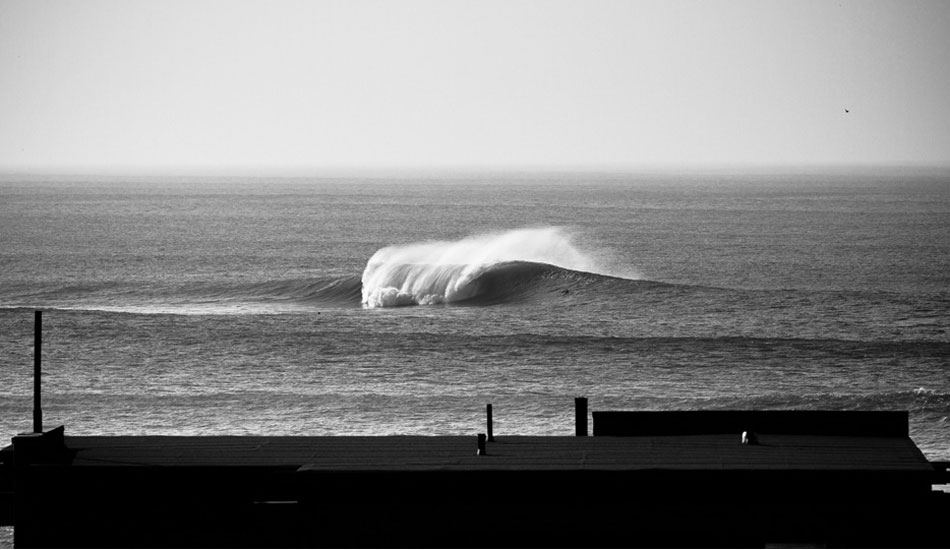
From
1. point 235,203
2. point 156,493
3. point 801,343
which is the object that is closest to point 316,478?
point 156,493

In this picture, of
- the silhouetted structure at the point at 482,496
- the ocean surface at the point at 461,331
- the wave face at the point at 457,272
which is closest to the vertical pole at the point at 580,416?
the silhouetted structure at the point at 482,496

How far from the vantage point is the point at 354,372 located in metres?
36.4

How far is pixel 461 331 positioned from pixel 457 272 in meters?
13.8

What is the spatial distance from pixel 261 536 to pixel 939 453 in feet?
51.2

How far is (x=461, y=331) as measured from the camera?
45281 mm

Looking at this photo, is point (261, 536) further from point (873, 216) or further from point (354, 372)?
point (873, 216)

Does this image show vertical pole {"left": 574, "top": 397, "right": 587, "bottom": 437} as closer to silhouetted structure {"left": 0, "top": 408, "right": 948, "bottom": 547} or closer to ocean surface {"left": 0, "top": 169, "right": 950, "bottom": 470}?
silhouetted structure {"left": 0, "top": 408, "right": 948, "bottom": 547}

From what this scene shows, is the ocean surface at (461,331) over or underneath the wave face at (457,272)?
underneath

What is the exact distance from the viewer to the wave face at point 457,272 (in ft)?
185

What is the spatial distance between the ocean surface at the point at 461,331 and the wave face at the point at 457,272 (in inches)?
6.1

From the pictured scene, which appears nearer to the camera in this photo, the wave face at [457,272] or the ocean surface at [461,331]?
the ocean surface at [461,331]

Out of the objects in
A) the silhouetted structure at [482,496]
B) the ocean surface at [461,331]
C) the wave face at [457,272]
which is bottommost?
the ocean surface at [461,331]

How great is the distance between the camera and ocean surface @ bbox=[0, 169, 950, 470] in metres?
30.2

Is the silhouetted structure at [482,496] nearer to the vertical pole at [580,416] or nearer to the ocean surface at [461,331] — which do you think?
the vertical pole at [580,416]
